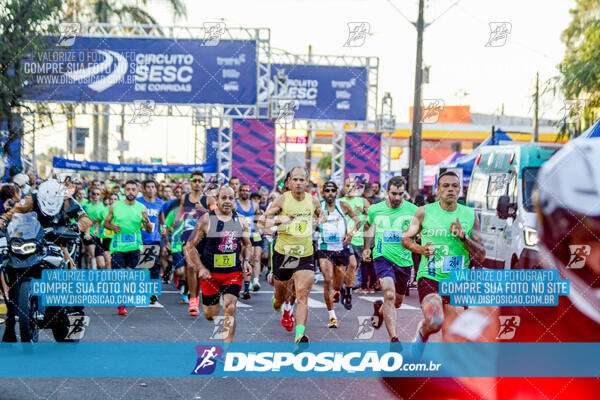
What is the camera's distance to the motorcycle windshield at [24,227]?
791 centimetres

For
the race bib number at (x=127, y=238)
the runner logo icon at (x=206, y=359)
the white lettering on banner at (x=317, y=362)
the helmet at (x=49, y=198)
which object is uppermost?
the helmet at (x=49, y=198)

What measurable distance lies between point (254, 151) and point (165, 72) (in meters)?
3.88

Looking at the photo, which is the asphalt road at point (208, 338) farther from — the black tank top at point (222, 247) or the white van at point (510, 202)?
the white van at point (510, 202)

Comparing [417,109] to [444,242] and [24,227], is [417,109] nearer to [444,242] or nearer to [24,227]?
[444,242]

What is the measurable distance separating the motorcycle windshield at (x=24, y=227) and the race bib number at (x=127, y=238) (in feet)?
12.9

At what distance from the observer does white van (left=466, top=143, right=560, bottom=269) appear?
39.6 ft

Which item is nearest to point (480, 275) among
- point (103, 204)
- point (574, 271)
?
point (574, 271)

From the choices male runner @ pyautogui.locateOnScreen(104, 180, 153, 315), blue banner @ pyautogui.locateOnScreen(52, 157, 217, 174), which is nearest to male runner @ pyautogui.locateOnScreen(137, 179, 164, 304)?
male runner @ pyautogui.locateOnScreen(104, 180, 153, 315)

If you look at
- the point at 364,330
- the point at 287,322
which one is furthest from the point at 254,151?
the point at 287,322

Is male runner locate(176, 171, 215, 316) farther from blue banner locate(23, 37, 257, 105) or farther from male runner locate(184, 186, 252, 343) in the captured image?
blue banner locate(23, 37, 257, 105)

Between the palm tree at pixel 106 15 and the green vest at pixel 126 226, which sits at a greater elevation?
the palm tree at pixel 106 15

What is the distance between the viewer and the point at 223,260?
331 inches

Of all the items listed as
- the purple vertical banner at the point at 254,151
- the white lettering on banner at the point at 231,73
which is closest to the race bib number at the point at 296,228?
the white lettering on banner at the point at 231,73

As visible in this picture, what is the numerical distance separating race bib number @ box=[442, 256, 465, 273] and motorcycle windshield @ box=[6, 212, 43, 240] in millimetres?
3856
